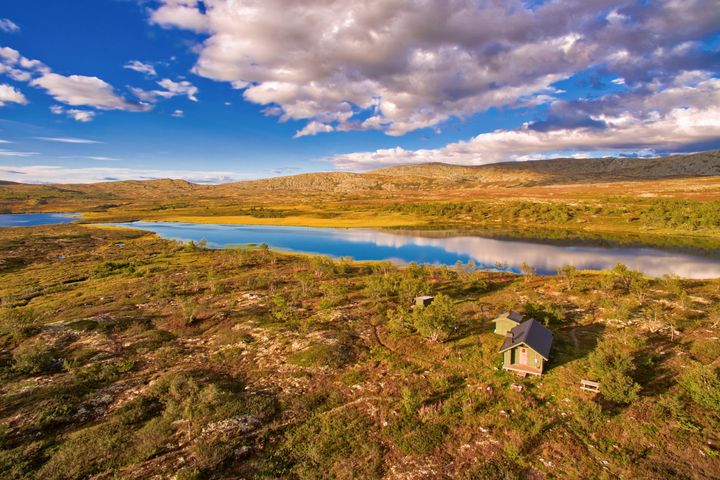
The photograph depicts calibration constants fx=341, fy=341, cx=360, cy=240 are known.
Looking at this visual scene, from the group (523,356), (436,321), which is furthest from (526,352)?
(436,321)

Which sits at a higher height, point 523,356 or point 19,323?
point 19,323

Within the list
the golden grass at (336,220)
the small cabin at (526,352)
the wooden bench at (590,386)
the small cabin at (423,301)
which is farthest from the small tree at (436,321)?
the golden grass at (336,220)

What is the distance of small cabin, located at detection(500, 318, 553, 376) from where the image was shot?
2567 centimetres

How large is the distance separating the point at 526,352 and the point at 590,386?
438 centimetres

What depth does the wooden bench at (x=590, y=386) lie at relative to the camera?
23.5 m

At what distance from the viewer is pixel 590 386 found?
23875 mm

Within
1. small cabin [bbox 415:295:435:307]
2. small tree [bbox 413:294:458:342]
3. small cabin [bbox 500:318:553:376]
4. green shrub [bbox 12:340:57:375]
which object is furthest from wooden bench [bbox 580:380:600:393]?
green shrub [bbox 12:340:57:375]

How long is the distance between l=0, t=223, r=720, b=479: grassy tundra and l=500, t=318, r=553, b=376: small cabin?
961 millimetres

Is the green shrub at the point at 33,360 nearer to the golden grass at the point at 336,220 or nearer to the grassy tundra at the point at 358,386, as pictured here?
the grassy tundra at the point at 358,386

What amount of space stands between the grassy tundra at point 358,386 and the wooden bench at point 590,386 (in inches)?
21.6

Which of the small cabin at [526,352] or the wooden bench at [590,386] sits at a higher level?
the small cabin at [526,352]

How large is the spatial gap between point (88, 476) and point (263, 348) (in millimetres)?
15029

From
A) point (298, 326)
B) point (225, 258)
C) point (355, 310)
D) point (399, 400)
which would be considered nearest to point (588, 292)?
point (355, 310)

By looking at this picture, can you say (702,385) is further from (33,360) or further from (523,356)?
(33,360)
